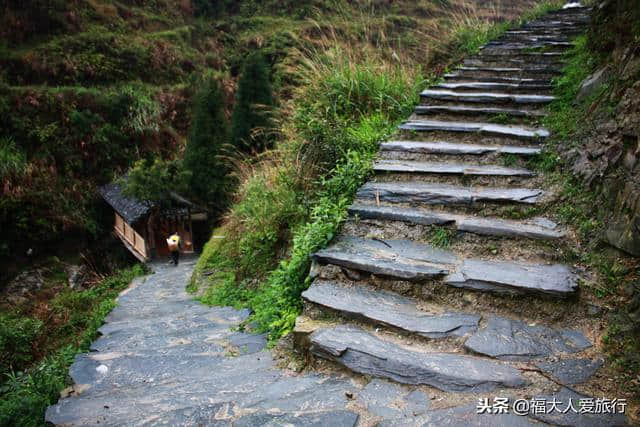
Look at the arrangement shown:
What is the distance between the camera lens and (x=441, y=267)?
89.4 inches

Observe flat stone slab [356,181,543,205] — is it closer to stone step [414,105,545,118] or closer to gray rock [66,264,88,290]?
stone step [414,105,545,118]

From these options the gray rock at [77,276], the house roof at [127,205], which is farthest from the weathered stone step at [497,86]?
the gray rock at [77,276]

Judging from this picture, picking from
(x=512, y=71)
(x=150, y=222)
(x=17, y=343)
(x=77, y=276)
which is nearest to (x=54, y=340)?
(x=17, y=343)

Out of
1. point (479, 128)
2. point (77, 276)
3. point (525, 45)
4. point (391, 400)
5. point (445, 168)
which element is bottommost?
point (77, 276)

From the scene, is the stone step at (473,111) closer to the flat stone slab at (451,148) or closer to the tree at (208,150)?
the flat stone slab at (451,148)

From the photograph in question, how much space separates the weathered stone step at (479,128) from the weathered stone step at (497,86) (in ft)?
2.78

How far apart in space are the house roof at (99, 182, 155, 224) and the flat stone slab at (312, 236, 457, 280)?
11853 millimetres

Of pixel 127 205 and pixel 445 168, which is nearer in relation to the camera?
pixel 445 168

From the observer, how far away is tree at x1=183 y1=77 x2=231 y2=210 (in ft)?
Result: 42.4

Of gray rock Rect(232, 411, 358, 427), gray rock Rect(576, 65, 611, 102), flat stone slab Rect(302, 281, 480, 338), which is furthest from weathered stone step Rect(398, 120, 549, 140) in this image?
gray rock Rect(232, 411, 358, 427)

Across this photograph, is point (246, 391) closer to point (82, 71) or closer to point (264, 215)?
point (264, 215)

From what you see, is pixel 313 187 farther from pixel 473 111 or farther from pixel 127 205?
pixel 127 205

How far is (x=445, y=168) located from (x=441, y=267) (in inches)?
45.3

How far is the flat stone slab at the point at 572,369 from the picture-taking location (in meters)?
1.61
